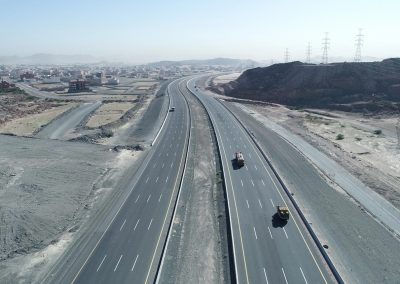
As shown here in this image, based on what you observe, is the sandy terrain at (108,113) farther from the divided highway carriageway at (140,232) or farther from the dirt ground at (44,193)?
the divided highway carriageway at (140,232)

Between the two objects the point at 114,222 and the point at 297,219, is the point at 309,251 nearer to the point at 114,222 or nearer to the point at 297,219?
the point at 297,219

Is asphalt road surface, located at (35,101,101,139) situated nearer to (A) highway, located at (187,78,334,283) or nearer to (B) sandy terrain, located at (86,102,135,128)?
(B) sandy terrain, located at (86,102,135,128)

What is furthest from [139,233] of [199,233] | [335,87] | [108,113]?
[335,87]

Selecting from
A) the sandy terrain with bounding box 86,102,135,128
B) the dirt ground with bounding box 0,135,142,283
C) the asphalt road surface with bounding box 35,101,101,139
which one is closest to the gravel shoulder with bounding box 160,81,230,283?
the dirt ground with bounding box 0,135,142,283

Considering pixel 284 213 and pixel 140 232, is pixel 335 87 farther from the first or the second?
pixel 140 232

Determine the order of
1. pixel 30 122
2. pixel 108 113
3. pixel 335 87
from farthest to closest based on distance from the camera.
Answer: pixel 335 87 < pixel 108 113 < pixel 30 122

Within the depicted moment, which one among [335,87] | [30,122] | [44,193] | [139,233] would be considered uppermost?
[335,87]
